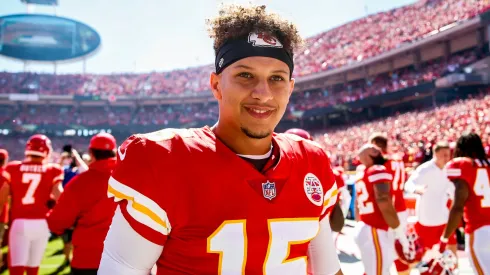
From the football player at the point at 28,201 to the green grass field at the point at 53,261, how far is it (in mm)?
1755

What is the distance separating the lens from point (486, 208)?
143 inches

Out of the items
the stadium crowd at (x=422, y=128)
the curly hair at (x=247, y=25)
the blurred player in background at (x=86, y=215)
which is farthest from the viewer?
the stadium crowd at (x=422, y=128)

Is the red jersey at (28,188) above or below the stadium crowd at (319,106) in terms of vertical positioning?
below

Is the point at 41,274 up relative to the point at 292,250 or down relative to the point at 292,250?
down

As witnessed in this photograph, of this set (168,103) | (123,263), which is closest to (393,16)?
(168,103)

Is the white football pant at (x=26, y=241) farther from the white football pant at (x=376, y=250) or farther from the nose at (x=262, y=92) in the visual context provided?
the nose at (x=262, y=92)

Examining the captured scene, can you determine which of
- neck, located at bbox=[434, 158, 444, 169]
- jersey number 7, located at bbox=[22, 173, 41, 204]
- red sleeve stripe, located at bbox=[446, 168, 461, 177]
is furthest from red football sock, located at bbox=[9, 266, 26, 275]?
neck, located at bbox=[434, 158, 444, 169]

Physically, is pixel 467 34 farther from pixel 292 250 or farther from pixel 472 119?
pixel 292 250

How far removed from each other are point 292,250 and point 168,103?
3925cm

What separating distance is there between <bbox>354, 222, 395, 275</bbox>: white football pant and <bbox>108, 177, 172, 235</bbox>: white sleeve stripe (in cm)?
365

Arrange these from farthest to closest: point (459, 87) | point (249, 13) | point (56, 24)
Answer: point (56, 24), point (459, 87), point (249, 13)

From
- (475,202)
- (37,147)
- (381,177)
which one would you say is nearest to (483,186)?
(475,202)

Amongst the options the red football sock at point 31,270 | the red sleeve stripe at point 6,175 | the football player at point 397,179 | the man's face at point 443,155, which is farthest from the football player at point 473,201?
the red sleeve stripe at point 6,175

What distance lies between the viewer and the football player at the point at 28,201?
4.27 m
